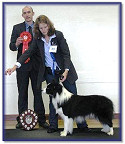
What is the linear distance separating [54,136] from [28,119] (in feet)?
1.60

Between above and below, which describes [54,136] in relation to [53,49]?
below

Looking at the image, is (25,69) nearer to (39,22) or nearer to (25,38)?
(25,38)

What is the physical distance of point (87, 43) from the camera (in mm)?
4355

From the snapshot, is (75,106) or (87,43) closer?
(75,106)

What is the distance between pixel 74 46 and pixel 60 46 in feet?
3.12

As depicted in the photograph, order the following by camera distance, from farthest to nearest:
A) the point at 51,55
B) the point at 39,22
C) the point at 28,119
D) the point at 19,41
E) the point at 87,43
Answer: the point at 87,43, the point at 28,119, the point at 19,41, the point at 51,55, the point at 39,22

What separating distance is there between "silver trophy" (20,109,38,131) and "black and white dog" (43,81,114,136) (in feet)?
1.44

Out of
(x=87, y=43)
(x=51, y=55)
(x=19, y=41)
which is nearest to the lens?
(x=51, y=55)

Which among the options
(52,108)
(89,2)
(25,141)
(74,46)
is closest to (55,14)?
(74,46)

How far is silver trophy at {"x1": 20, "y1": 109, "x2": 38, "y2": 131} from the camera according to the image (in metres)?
3.66

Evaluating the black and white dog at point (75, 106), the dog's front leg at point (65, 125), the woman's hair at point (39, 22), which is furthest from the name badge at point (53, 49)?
the dog's front leg at point (65, 125)

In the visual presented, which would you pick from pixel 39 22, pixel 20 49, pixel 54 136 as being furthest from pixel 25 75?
pixel 54 136

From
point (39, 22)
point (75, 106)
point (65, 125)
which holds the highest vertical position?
point (39, 22)

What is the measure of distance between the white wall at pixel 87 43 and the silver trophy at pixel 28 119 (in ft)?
2.50
